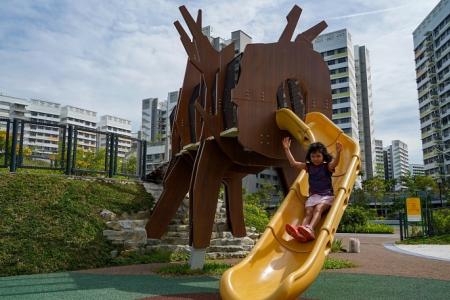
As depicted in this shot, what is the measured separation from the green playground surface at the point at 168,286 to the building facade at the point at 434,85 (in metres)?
74.5

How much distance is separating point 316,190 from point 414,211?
48.8 ft

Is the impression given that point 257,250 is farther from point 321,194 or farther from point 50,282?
Result: point 50,282

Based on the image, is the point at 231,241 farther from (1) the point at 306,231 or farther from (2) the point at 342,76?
(2) the point at 342,76

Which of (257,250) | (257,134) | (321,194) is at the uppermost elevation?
(257,134)

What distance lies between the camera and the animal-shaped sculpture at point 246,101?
27.3 ft

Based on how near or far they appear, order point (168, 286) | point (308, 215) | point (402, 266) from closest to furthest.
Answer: point (308, 215)
point (168, 286)
point (402, 266)

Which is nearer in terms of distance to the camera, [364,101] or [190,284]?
[190,284]

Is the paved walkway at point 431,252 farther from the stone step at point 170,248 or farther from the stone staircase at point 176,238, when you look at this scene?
the stone step at point 170,248

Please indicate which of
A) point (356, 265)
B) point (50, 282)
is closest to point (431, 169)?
point (356, 265)

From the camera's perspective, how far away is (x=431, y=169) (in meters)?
86.3

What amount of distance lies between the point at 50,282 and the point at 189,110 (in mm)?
5694

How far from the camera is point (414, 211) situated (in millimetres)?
19109

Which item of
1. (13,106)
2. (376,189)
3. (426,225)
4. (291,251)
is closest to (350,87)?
(376,189)

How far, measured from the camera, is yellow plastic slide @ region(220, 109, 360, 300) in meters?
4.79
